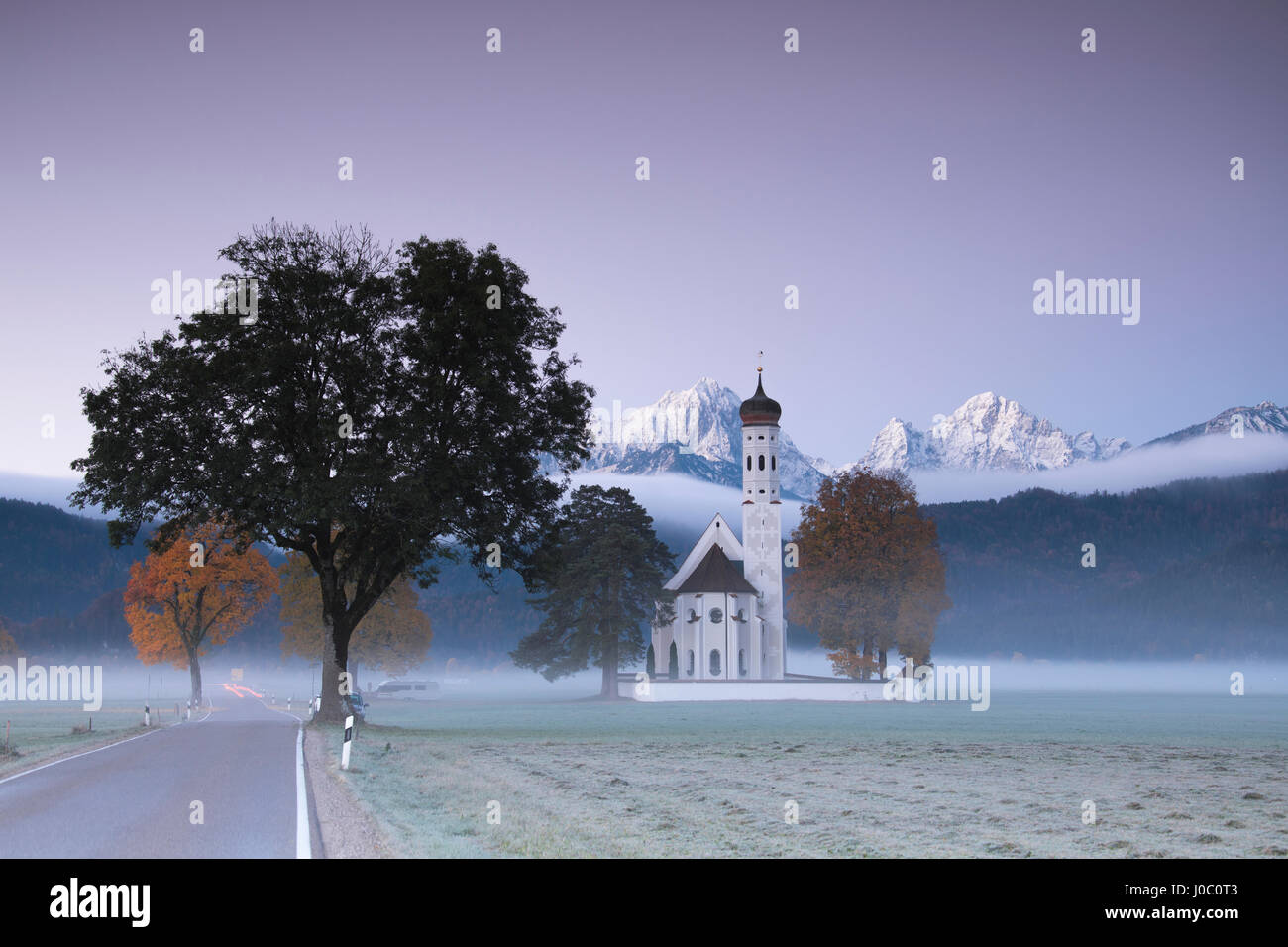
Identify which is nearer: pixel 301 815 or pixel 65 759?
pixel 301 815

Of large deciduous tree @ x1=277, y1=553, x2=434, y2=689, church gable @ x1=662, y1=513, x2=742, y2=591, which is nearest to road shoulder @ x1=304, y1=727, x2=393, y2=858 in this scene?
large deciduous tree @ x1=277, y1=553, x2=434, y2=689

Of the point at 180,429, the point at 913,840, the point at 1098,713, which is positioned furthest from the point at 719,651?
the point at 913,840

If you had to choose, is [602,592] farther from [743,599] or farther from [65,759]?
[65,759]

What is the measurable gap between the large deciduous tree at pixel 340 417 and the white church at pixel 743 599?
153 feet

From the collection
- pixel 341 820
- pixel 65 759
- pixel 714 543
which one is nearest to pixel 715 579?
pixel 714 543

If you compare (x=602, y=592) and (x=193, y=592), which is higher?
(x=193, y=592)

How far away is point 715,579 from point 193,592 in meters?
45.8

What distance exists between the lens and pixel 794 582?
8250 cm

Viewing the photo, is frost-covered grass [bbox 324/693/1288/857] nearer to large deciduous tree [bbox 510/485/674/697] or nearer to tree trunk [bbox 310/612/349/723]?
tree trunk [bbox 310/612/349/723]

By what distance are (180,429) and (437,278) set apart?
1053 cm

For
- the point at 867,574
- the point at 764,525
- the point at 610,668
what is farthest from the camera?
the point at 764,525

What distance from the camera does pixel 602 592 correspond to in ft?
299

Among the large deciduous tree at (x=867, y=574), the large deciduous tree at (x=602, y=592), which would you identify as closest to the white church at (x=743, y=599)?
the large deciduous tree at (x=602, y=592)
